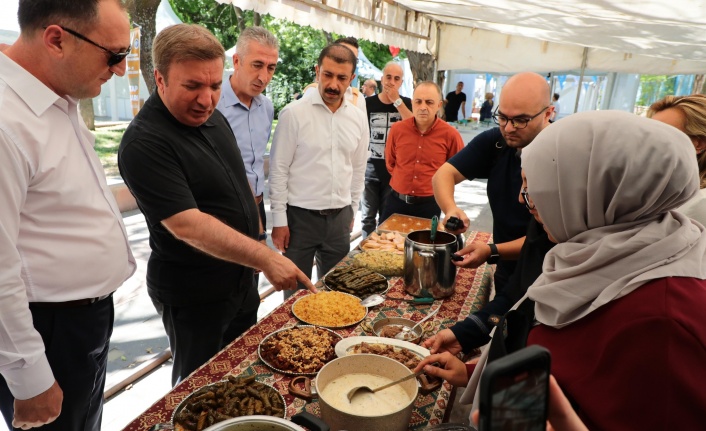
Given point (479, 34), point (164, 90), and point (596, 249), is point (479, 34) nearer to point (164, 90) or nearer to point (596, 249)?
point (164, 90)

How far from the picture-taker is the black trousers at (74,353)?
148cm

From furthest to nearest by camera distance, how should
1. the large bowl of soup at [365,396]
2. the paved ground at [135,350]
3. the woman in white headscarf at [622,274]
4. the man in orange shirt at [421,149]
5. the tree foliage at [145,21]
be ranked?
the tree foliage at [145,21], the man in orange shirt at [421,149], the paved ground at [135,350], the large bowl of soup at [365,396], the woman in white headscarf at [622,274]

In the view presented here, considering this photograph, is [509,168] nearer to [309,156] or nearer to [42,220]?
[309,156]

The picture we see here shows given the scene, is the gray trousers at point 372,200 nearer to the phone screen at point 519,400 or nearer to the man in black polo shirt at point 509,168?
the man in black polo shirt at point 509,168

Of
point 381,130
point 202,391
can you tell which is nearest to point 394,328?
point 202,391

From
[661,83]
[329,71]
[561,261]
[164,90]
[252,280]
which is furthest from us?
[661,83]

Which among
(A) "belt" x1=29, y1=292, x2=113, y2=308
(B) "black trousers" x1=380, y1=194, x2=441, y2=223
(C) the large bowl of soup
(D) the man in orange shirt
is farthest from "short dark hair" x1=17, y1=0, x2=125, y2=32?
(B) "black trousers" x1=380, y1=194, x2=441, y2=223

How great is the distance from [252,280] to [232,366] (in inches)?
30.1

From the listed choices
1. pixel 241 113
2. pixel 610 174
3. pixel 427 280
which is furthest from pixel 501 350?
pixel 241 113

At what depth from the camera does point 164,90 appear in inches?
74.1

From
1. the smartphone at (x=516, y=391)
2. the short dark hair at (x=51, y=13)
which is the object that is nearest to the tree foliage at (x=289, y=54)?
the short dark hair at (x=51, y=13)

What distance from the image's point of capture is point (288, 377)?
1.49m

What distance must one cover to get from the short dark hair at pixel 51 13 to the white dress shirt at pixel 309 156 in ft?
5.88

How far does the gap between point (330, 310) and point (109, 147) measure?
952cm
